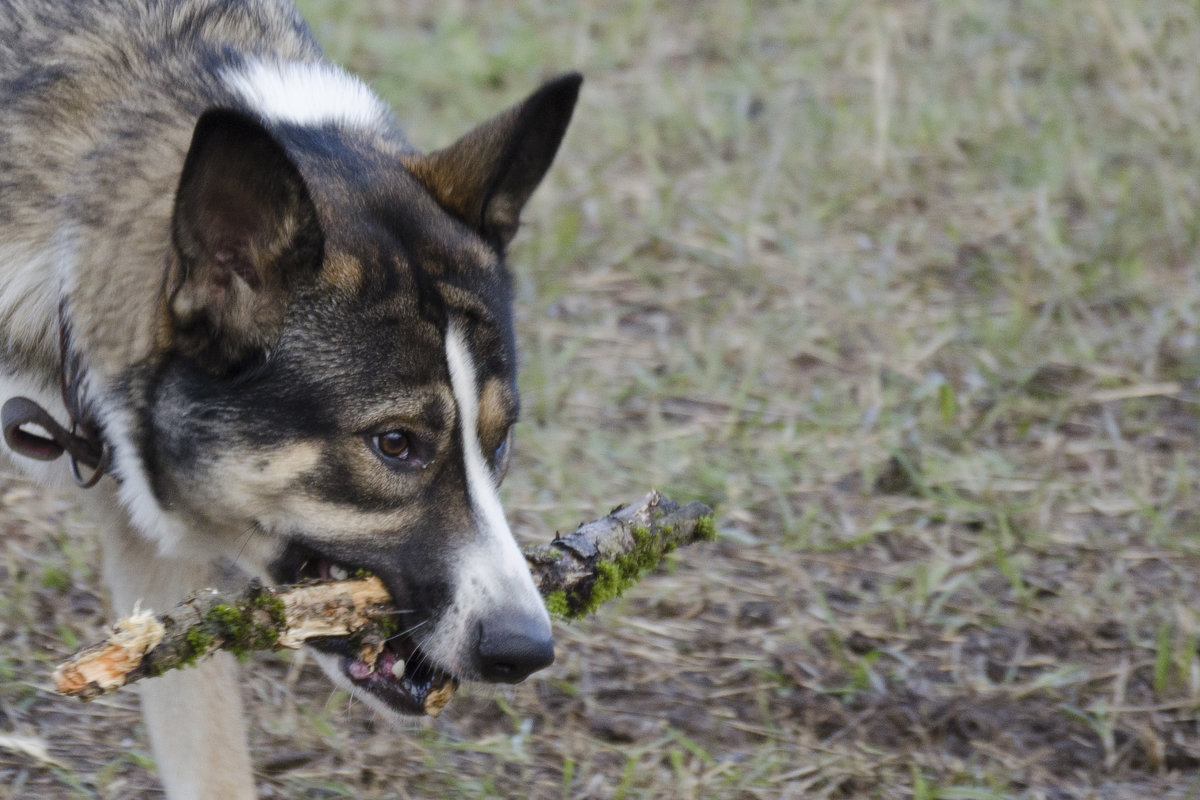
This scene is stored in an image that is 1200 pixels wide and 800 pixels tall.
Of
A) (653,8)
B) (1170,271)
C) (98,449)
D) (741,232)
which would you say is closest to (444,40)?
(653,8)

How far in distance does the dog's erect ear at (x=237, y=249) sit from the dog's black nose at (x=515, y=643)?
704mm

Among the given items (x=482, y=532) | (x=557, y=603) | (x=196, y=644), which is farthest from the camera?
(x=557, y=603)

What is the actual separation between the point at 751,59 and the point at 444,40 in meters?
1.60

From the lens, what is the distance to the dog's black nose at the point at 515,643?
272 cm

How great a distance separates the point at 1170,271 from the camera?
19.1 ft

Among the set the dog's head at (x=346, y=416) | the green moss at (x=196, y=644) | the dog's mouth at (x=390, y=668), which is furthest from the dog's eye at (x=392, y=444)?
the green moss at (x=196, y=644)

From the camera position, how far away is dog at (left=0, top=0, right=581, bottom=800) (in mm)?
2744

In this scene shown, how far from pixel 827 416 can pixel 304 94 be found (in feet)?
8.11

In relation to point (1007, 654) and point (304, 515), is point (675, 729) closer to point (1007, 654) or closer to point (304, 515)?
point (1007, 654)

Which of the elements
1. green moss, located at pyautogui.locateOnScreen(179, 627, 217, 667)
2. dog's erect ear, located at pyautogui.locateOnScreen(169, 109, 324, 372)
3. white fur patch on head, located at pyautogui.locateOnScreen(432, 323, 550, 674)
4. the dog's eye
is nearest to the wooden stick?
green moss, located at pyautogui.locateOnScreen(179, 627, 217, 667)

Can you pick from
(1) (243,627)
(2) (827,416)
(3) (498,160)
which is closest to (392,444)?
(1) (243,627)

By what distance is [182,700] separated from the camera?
130 inches

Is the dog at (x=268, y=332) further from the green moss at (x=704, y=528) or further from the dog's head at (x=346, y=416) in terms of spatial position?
the green moss at (x=704, y=528)

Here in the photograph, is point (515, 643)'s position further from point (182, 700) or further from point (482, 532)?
point (182, 700)
